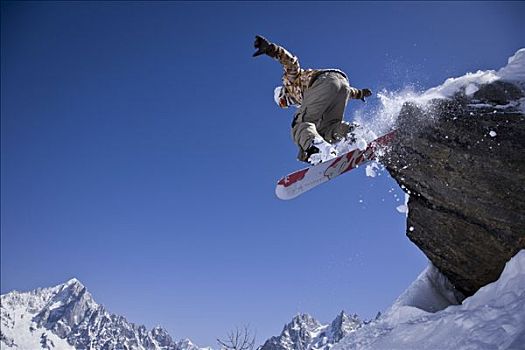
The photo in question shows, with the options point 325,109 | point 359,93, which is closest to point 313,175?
point 325,109

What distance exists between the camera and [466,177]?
16.4 feet

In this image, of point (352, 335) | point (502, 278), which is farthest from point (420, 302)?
point (502, 278)

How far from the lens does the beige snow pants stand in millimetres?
5479

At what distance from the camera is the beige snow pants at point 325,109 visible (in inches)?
216

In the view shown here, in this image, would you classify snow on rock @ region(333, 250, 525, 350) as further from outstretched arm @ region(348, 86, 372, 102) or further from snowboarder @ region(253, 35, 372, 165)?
outstretched arm @ region(348, 86, 372, 102)

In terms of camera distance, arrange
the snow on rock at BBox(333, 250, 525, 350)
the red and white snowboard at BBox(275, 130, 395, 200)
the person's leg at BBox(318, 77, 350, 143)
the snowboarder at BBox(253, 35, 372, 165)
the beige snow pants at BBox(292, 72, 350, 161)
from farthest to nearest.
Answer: the person's leg at BBox(318, 77, 350, 143)
the beige snow pants at BBox(292, 72, 350, 161)
the red and white snowboard at BBox(275, 130, 395, 200)
the snowboarder at BBox(253, 35, 372, 165)
the snow on rock at BBox(333, 250, 525, 350)

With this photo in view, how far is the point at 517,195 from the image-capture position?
15.2 ft

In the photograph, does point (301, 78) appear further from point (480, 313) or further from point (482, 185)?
point (480, 313)

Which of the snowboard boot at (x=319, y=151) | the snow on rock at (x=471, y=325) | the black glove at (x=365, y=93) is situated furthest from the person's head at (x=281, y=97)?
the snow on rock at (x=471, y=325)

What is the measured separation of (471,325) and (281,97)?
409 centimetres

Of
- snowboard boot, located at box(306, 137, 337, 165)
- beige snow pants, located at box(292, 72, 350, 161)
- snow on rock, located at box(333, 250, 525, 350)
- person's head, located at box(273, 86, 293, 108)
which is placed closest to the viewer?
snow on rock, located at box(333, 250, 525, 350)

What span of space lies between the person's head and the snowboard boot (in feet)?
4.98

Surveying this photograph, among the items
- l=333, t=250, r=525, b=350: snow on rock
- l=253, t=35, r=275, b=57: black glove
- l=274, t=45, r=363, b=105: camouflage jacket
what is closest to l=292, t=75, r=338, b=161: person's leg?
l=274, t=45, r=363, b=105: camouflage jacket

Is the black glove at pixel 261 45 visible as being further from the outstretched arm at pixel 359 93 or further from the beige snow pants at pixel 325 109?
the outstretched arm at pixel 359 93
